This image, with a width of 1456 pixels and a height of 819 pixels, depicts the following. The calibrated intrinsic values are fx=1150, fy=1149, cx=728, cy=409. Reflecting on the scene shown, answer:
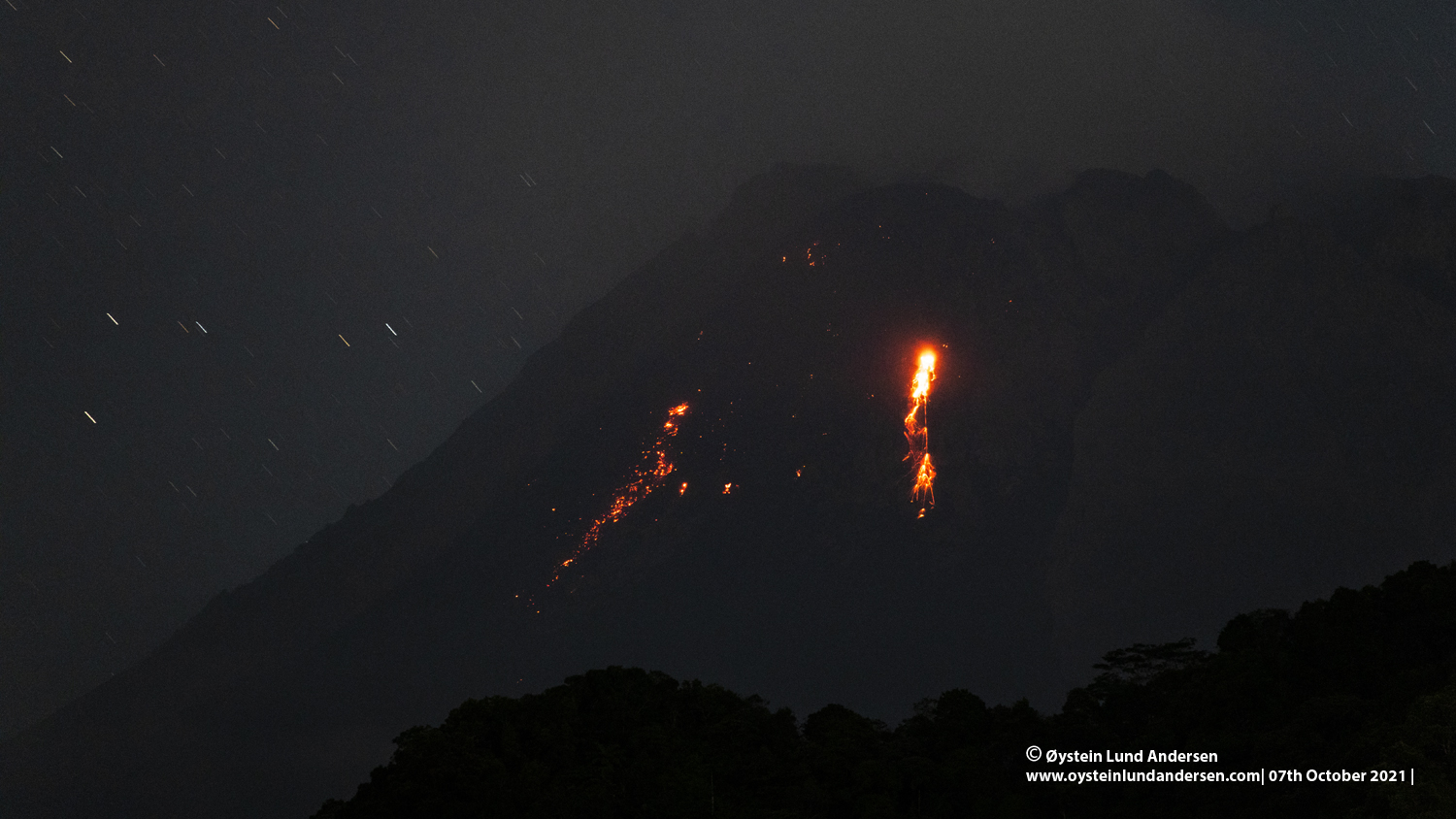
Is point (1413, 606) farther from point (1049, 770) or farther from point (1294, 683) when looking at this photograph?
point (1049, 770)

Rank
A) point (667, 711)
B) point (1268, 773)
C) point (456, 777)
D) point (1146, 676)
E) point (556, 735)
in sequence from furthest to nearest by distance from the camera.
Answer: point (1146, 676) < point (667, 711) < point (556, 735) < point (456, 777) < point (1268, 773)

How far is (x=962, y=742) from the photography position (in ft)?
193

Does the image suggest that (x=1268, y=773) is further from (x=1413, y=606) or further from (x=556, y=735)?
(x=556, y=735)

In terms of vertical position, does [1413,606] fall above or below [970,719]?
above

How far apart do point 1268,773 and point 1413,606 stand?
17.9m

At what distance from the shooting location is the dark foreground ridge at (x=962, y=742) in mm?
46156

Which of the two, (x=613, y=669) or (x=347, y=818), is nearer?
(x=347, y=818)

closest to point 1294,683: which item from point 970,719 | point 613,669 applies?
point 970,719

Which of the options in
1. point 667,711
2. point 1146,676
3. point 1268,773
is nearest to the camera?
point 1268,773

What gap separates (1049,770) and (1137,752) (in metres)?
4.67

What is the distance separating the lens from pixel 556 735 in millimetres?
53219

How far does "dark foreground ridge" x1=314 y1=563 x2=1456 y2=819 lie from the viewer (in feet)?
151

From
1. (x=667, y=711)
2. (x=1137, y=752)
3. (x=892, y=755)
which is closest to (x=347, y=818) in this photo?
(x=667, y=711)

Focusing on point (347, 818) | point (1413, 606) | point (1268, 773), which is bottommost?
point (347, 818)
